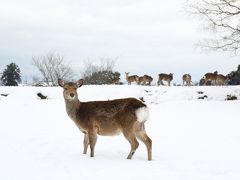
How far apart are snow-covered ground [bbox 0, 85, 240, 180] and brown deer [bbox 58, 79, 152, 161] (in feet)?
1.47

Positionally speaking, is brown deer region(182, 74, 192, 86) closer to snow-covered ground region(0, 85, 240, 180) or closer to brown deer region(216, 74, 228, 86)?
brown deer region(216, 74, 228, 86)

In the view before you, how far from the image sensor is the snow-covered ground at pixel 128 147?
8.09 meters

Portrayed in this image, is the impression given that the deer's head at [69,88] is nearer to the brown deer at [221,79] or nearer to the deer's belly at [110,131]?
the deer's belly at [110,131]

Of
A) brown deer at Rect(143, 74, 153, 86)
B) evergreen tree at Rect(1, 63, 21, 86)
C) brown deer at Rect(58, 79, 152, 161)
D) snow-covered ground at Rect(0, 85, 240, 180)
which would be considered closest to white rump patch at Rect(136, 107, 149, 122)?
brown deer at Rect(58, 79, 152, 161)

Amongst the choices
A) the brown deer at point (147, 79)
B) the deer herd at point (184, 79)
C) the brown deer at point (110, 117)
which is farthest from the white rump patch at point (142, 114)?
the brown deer at point (147, 79)

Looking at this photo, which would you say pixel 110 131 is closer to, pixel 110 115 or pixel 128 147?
pixel 110 115

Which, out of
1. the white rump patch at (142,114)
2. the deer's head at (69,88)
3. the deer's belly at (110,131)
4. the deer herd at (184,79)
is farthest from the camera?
the deer herd at (184,79)

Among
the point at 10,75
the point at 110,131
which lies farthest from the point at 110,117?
the point at 10,75

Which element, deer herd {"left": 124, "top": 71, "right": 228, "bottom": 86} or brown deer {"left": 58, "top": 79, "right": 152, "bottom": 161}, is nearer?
brown deer {"left": 58, "top": 79, "right": 152, "bottom": 161}

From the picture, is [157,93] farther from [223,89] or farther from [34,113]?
[34,113]

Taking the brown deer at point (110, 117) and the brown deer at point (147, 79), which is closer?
the brown deer at point (110, 117)

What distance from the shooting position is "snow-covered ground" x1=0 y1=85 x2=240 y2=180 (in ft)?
26.5

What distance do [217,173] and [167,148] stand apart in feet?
10.3

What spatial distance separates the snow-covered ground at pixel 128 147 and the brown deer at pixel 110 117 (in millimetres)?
448
